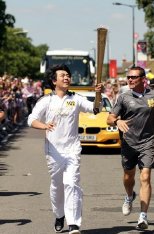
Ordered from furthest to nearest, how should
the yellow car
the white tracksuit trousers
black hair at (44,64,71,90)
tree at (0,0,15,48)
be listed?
tree at (0,0,15,48)
the yellow car
black hair at (44,64,71,90)
the white tracksuit trousers

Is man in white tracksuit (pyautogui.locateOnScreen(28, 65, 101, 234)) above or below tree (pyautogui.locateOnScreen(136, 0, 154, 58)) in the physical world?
below

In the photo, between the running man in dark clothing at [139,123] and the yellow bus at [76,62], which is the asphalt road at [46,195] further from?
the yellow bus at [76,62]

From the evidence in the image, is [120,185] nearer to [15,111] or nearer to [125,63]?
[15,111]

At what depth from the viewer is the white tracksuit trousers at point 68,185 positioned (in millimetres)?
7805

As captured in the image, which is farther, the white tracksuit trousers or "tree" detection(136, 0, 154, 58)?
"tree" detection(136, 0, 154, 58)

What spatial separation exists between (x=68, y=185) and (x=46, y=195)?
10.6 ft

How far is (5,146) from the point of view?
→ 2053 cm

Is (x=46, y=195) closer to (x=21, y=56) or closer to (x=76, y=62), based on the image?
(x=76, y=62)

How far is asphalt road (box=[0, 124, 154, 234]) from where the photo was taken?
8523 millimetres

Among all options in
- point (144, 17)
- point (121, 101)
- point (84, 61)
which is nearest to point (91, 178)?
point (121, 101)

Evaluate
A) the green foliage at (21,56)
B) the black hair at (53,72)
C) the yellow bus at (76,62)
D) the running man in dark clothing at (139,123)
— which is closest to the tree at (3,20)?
the yellow bus at (76,62)

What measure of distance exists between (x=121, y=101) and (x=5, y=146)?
1239 cm

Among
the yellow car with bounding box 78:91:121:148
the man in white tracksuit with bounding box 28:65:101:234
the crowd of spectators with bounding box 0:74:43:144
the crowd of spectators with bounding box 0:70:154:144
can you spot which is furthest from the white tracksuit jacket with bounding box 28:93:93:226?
the crowd of spectators with bounding box 0:74:43:144

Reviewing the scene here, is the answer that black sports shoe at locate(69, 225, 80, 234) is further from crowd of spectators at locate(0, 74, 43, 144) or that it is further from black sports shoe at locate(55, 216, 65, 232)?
crowd of spectators at locate(0, 74, 43, 144)
